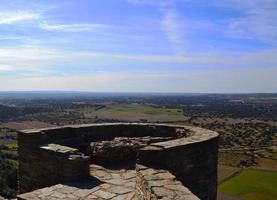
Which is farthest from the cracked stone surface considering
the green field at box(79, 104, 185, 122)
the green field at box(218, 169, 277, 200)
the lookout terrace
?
the green field at box(79, 104, 185, 122)

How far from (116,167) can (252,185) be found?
35.7 m

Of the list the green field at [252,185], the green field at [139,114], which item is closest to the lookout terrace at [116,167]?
the green field at [252,185]

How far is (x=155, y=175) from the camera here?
5.43 m

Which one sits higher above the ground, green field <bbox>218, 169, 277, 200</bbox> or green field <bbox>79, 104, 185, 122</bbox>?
green field <bbox>79, 104, 185, 122</bbox>

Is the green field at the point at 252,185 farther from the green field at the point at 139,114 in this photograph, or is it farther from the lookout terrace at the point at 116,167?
the green field at the point at 139,114

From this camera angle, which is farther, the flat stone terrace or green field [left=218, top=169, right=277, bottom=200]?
green field [left=218, top=169, right=277, bottom=200]

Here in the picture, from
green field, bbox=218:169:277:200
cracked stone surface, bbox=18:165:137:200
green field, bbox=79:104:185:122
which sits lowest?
green field, bbox=218:169:277:200

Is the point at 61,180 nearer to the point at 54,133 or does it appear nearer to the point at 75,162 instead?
the point at 75,162

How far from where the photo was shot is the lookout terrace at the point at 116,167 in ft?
18.1

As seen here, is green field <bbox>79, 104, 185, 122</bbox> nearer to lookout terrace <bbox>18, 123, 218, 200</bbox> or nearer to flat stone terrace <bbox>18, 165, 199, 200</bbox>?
lookout terrace <bbox>18, 123, 218, 200</bbox>

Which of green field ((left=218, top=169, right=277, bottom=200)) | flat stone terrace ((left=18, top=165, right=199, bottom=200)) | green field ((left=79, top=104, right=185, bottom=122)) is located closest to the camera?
flat stone terrace ((left=18, top=165, right=199, bottom=200))

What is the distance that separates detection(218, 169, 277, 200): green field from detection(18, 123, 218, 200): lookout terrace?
30795mm

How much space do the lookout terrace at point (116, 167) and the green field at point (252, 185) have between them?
1212 inches

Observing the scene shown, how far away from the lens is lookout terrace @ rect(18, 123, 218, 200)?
5.53 meters
